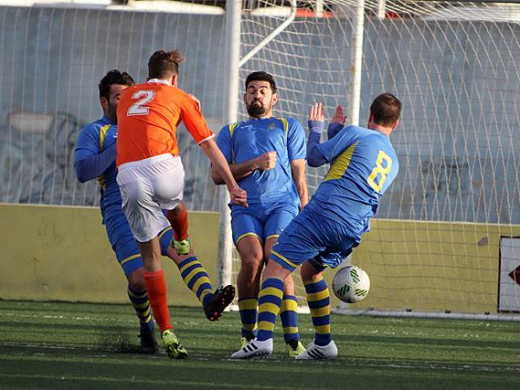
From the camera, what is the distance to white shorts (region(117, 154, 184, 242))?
25.5 ft

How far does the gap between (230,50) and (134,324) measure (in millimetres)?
3515

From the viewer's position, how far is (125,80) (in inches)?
348

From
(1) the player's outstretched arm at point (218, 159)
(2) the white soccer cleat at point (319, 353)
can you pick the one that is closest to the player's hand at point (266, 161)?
(1) the player's outstretched arm at point (218, 159)

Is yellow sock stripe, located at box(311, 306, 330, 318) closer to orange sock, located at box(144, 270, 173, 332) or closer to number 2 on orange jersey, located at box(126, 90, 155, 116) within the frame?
orange sock, located at box(144, 270, 173, 332)

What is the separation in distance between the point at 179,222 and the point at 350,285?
58.4 inches

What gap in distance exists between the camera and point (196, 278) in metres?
8.30

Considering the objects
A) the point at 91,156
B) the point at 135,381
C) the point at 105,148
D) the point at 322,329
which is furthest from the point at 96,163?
the point at 135,381

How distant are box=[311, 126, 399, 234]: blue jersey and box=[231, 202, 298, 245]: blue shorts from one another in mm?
589

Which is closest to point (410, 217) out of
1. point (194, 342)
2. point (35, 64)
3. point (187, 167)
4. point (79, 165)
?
point (187, 167)

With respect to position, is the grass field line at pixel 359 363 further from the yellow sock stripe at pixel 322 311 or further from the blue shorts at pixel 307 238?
the blue shorts at pixel 307 238

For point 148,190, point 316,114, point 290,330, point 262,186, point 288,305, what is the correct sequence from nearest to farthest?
point 148,190 → point 316,114 → point 290,330 → point 288,305 → point 262,186

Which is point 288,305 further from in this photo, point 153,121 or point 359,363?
point 153,121

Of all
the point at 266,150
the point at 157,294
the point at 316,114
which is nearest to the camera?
the point at 157,294

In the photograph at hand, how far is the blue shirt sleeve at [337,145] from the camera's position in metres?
8.07
